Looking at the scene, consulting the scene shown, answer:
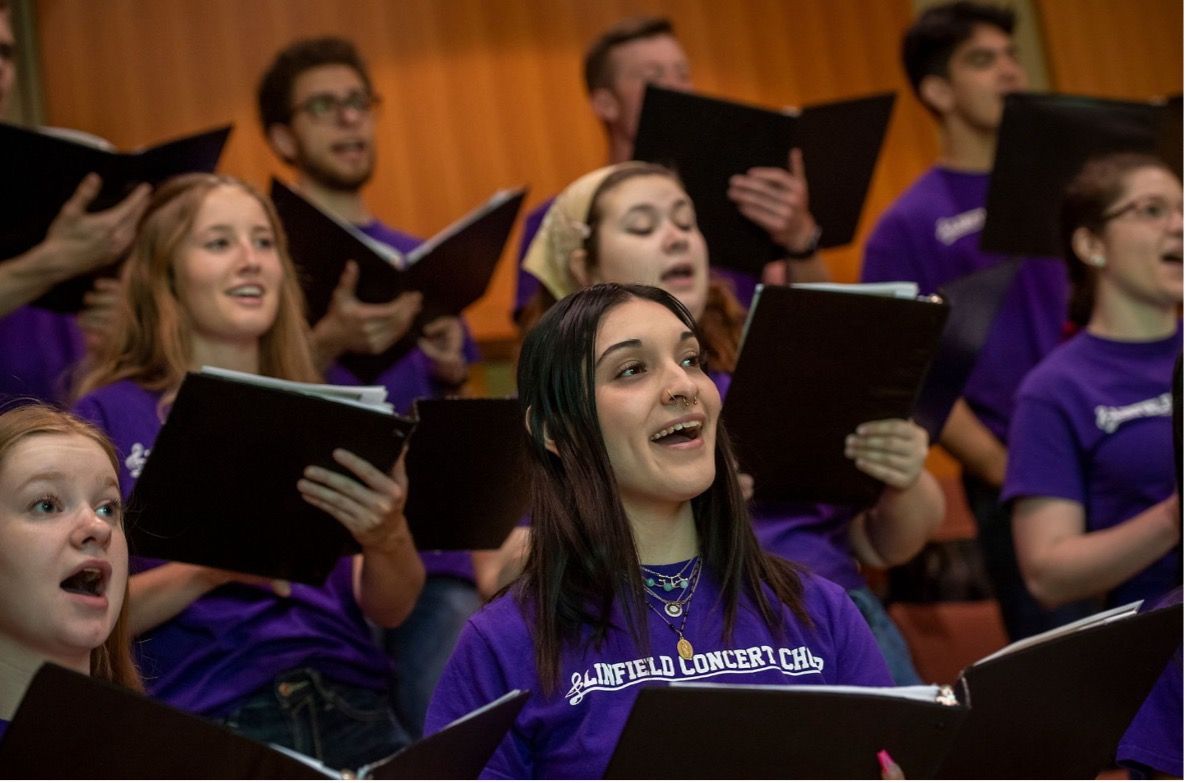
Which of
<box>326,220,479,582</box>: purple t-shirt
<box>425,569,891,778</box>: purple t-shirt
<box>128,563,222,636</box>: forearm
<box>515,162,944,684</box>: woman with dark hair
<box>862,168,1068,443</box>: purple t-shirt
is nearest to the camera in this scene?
<box>425,569,891,778</box>: purple t-shirt

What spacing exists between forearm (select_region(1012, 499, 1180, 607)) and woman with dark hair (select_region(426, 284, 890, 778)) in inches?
34.2

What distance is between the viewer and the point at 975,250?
11.7ft

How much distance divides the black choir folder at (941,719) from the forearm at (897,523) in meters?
0.94

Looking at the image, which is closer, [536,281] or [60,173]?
[60,173]

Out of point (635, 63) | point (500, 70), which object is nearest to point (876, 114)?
point (635, 63)

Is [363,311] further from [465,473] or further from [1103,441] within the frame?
[1103,441]

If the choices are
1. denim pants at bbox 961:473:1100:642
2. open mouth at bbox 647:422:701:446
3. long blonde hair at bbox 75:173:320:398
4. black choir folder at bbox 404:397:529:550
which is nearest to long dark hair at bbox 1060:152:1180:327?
denim pants at bbox 961:473:1100:642

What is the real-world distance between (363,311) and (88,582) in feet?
3.53

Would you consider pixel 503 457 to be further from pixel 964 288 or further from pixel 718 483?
pixel 964 288

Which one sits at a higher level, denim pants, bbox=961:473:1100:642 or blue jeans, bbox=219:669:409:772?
blue jeans, bbox=219:669:409:772

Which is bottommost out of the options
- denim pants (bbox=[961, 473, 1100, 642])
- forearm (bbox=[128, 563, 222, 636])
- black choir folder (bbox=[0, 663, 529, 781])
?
denim pants (bbox=[961, 473, 1100, 642])

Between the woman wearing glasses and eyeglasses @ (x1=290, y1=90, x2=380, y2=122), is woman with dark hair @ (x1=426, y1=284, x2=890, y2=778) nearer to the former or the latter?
the woman wearing glasses

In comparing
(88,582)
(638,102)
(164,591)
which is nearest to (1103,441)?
(638,102)

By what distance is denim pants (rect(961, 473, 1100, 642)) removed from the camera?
10.1ft
